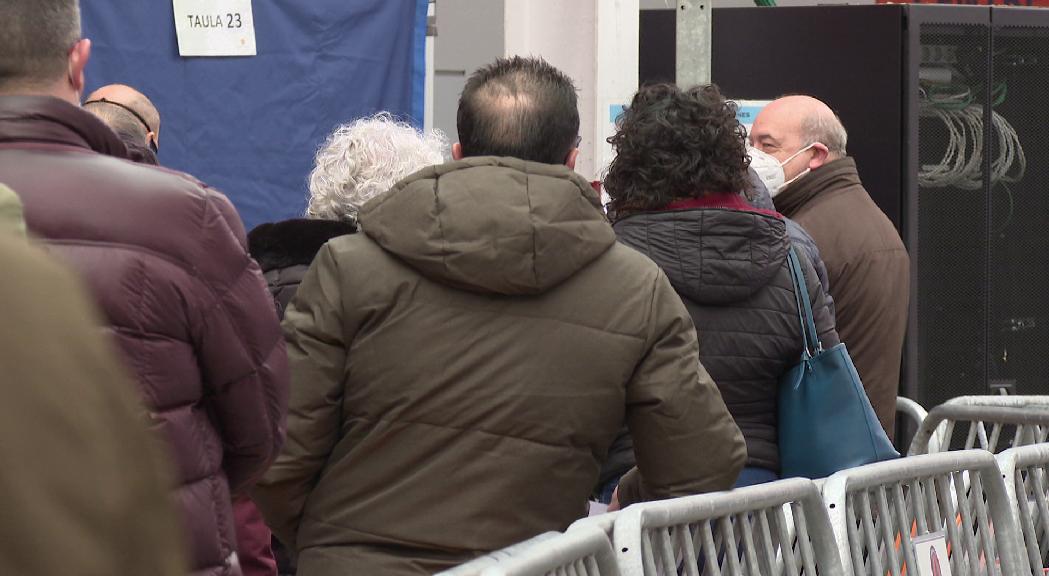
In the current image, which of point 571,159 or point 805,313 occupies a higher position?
point 571,159

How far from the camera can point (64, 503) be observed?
2.83ft

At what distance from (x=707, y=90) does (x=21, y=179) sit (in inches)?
64.9

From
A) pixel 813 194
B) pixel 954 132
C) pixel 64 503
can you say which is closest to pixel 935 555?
pixel 813 194

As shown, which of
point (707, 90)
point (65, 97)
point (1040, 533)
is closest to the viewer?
point (65, 97)

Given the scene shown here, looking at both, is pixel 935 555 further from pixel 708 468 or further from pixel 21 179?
pixel 21 179

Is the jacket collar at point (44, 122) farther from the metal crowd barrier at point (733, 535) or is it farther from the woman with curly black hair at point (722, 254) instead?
the woman with curly black hair at point (722, 254)

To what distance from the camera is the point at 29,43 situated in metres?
2.15

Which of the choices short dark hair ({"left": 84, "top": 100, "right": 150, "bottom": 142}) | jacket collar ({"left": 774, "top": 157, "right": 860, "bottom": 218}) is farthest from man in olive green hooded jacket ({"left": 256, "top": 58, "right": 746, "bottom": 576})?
jacket collar ({"left": 774, "top": 157, "right": 860, "bottom": 218})

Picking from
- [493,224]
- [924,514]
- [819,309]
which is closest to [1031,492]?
[924,514]

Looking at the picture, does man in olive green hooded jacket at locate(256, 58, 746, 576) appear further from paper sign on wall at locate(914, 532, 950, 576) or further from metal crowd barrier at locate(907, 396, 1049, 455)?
metal crowd barrier at locate(907, 396, 1049, 455)

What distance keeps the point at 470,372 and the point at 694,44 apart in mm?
2634

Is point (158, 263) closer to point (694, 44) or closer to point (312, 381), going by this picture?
point (312, 381)

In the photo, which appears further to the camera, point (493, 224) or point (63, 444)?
point (493, 224)

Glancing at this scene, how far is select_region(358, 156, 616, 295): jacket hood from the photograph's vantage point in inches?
98.2
